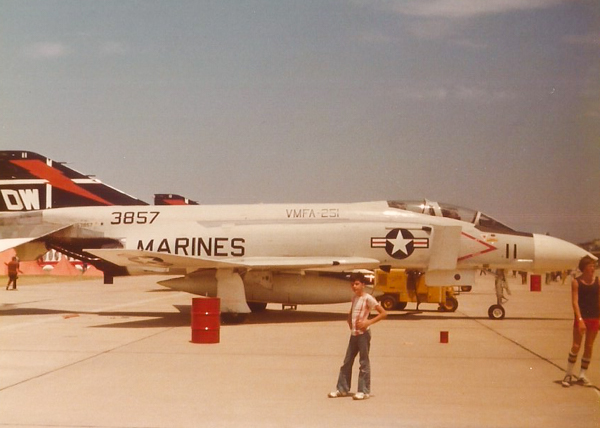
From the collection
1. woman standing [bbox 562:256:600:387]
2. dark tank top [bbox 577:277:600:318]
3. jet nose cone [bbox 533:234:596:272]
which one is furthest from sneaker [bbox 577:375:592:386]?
jet nose cone [bbox 533:234:596:272]

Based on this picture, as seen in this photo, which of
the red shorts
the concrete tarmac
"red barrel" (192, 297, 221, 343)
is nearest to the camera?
the concrete tarmac

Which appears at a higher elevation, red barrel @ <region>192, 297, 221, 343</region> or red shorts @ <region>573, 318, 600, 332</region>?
red shorts @ <region>573, 318, 600, 332</region>

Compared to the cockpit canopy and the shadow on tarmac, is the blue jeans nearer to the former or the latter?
the shadow on tarmac

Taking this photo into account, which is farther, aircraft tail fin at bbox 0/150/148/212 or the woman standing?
aircraft tail fin at bbox 0/150/148/212

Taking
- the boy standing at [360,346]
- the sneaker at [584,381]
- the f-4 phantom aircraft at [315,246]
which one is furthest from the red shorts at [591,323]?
the f-4 phantom aircraft at [315,246]

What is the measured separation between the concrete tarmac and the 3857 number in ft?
8.87

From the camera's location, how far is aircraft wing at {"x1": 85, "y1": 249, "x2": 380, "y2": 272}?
15.2m

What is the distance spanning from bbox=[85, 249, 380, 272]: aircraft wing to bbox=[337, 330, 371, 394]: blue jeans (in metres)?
7.95

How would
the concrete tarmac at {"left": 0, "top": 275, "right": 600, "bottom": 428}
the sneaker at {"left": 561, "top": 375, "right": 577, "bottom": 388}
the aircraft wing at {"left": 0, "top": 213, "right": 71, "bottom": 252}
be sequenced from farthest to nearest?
the aircraft wing at {"left": 0, "top": 213, "right": 71, "bottom": 252} < the sneaker at {"left": 561, "top": 375, "right": 577, "bottom": 388} < the concrete tarmac at {"left": 0, "top": 275, "right": 600, "bottom": 428}

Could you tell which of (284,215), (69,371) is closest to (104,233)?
(284,215)

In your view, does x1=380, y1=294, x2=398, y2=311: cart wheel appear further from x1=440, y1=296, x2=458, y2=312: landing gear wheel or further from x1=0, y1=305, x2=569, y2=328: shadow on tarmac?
x1=440, y1=296, x2=458, y2=312: landing gear wheel

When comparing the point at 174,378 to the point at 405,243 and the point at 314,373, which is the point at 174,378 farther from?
the point at 405,243

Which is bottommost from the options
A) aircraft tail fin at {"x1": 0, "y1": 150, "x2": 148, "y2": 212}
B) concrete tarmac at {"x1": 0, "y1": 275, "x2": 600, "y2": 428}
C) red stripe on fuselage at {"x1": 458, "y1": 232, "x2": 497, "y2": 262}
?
concrete tarmac at {"x1": 0, "y1": 275, "x2": 600, "y2": 428}

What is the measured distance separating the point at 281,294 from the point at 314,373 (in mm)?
7437
